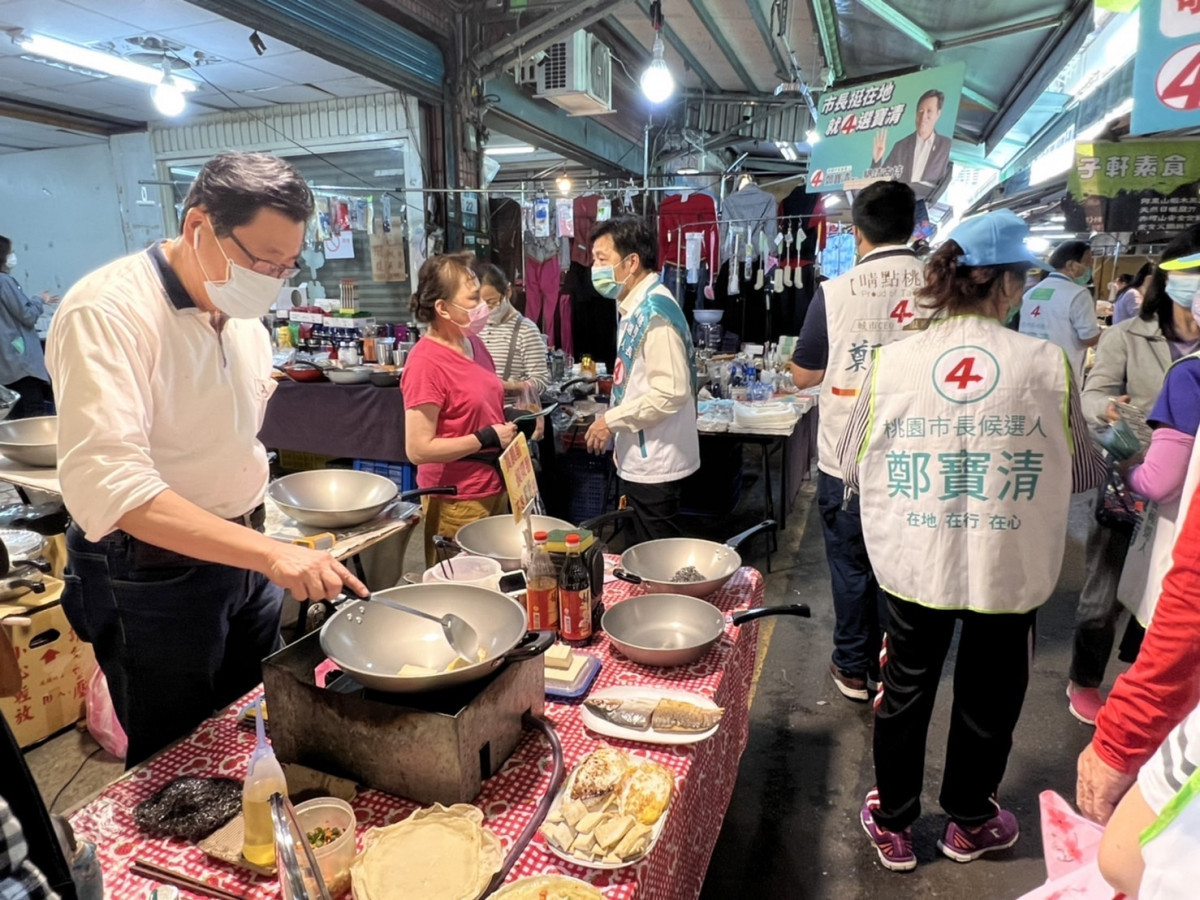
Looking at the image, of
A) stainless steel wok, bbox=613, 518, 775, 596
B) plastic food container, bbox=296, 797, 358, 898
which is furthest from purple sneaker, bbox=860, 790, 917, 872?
plastic food container, bbox=296, 797, 358, 898

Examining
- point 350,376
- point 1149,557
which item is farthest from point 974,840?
point 350,376

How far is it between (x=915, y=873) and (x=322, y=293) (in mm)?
7573

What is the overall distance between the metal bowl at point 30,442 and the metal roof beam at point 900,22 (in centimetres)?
489

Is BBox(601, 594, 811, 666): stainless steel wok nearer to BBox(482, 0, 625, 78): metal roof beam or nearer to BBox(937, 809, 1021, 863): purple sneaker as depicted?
BBox(937, 809, 1021, 863): purple sneaker

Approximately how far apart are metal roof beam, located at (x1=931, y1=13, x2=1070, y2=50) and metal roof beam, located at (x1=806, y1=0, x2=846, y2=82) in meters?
0.44

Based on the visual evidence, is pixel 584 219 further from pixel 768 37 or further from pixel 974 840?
pixel 974 840

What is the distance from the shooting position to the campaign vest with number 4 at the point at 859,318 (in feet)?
9.07

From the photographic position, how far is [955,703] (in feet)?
6.85

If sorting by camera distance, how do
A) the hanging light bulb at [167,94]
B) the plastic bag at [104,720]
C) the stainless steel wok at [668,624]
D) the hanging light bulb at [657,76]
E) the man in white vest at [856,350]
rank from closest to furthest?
the stainless steel wok at [668,624] < the plastic bag at [104,720] < the man in white vest at [856,350] < the hanging light bulb at [657,76] < the hanging light bulb at [167,94]

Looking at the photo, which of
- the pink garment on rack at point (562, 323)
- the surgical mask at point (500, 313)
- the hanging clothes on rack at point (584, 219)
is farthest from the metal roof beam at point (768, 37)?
the surgical mask at point (500, 313)

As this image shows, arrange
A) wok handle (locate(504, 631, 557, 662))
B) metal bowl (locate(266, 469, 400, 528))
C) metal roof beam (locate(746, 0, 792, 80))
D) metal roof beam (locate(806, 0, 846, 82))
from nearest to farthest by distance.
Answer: wok handle (locate(504, 631, 557, 662)), metal bowl (locate(266, 469, 400, 528)), metal roof beam (locate(806, 0, 846, 82)), metal roof beam (locate(746, 0, 792, 80))

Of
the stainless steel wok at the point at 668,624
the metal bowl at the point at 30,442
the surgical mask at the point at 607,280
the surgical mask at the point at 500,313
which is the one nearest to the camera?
the stainless steel wok at the point at 668,624

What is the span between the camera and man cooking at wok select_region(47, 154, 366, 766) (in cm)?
129

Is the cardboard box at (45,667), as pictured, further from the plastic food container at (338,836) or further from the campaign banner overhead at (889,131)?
the campaign banner overhead at (889,131)
